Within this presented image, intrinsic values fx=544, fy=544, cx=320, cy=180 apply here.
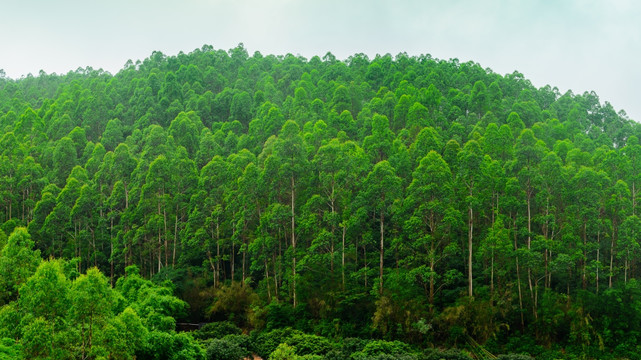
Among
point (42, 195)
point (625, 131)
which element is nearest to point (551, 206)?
point (625, 131)

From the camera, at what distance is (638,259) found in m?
30.9

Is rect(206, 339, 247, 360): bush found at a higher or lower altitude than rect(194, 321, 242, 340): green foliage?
higher

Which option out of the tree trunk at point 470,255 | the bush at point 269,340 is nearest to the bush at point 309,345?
the bush at point 269,340

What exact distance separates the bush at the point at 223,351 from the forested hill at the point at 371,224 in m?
3.00

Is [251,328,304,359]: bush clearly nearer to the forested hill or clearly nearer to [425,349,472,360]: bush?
the forested hill

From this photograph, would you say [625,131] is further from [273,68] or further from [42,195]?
[42,195]

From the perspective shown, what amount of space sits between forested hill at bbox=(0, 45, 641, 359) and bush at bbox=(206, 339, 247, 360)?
9.85 ft

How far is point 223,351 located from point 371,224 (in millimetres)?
13191

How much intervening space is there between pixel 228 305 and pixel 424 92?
82.2 feet

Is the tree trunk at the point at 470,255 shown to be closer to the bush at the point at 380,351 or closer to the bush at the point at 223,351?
the bush at the point at 380,351

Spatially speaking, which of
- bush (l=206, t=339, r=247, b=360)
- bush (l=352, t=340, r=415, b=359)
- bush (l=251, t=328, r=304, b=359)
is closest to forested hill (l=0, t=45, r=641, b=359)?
bush (l=352, t=340, r=415, b=359)

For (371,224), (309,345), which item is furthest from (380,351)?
(371,224)

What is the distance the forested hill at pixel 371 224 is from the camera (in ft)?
91.4

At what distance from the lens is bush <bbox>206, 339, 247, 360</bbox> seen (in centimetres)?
2350
